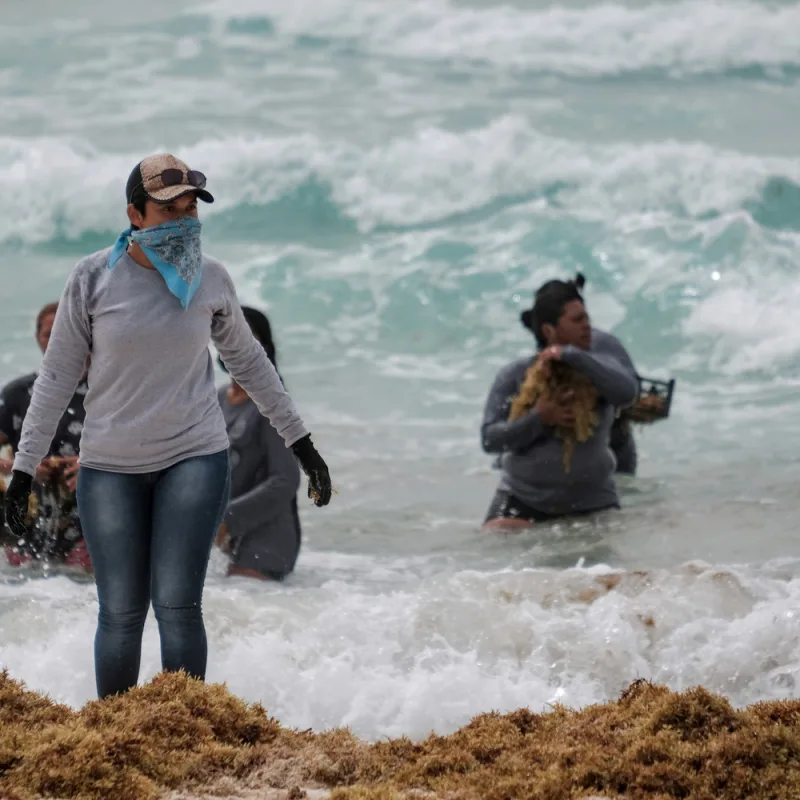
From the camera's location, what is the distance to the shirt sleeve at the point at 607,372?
7.63 metres

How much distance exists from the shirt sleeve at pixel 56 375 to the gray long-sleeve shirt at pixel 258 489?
96.3 inches

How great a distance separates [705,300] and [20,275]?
403 inches

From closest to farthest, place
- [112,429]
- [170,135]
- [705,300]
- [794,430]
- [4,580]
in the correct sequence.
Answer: [112,429], [4,580], [794,430], [705,300], [170,135]

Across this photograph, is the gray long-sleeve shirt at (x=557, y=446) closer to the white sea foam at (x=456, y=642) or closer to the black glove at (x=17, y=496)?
the white sea foam at (x=456, y=642)

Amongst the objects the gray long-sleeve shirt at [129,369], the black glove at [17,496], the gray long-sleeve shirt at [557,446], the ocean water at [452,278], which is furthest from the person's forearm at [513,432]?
the black glove at [17,496]

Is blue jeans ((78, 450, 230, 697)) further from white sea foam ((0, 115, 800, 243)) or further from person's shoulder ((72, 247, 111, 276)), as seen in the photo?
white sea foam ((0, 115, 800, 243))

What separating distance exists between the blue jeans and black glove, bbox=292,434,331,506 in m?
0.31

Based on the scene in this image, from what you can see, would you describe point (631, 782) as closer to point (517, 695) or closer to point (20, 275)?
point (517, 695)

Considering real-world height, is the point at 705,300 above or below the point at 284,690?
above

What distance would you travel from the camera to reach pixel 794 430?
42.8 feet

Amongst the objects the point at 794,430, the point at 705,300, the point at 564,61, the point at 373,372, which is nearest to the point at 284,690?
the point at 794,430

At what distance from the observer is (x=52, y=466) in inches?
265

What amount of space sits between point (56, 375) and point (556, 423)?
4.07 meters

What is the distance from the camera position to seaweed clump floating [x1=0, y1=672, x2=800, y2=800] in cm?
367
